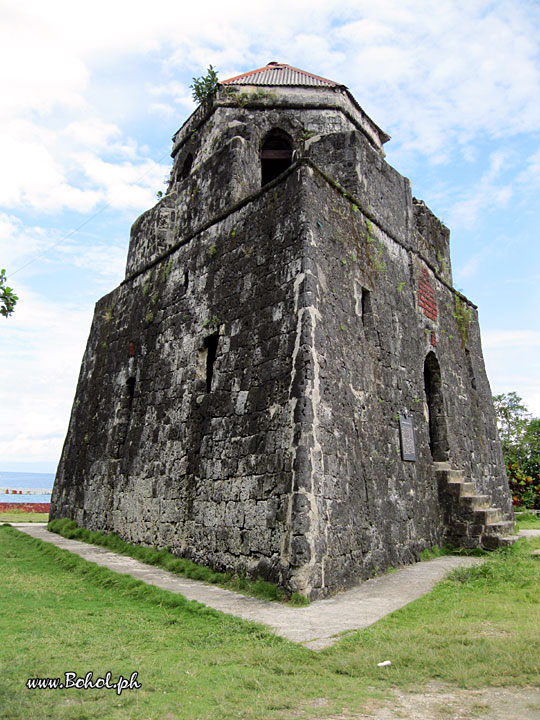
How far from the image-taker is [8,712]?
2.84 m

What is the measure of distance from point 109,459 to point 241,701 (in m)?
8.20

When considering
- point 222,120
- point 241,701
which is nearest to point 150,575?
point 241,701

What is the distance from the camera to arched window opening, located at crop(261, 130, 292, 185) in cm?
1140

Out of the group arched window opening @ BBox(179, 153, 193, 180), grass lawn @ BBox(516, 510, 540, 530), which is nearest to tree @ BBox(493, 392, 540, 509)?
grass lawn @ BBox(516, 510, 540, 530)

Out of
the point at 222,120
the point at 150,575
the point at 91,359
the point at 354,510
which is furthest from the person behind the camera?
the point at 91,359

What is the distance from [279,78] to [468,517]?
10.4 meters

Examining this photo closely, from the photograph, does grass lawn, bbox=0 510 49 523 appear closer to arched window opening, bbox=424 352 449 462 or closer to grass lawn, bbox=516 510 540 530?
arched window opening, bbox=424 352 449 462

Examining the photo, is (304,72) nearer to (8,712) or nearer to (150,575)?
(150,575)

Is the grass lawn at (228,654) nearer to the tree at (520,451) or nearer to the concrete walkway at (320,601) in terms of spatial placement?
the concrete walkway at (320,601)

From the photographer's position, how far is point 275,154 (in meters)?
11.4

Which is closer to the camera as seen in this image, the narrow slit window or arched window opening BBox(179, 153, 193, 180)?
the narrow slit window

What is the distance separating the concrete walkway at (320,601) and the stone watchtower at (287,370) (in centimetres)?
31

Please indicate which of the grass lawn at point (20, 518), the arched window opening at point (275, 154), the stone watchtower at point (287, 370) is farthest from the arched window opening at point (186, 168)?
the grass lawn at point (20, 518)

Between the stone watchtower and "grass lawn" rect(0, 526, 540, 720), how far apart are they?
143 cm
